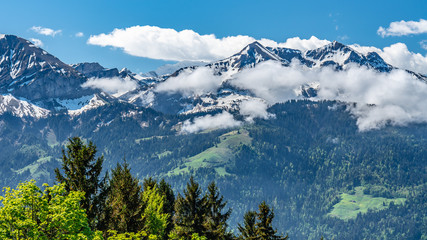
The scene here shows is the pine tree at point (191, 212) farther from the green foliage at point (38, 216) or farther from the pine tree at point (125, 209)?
the green foliage at point (38, 216)

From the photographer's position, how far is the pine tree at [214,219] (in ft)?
189

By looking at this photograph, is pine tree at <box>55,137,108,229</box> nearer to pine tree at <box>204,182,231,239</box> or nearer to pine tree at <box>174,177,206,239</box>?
pine tree at <box>174,177,206,239</box>

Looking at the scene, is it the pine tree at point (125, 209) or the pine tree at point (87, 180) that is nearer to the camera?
the pine tree at point (87, 180)

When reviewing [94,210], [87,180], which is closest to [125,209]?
[94,210]

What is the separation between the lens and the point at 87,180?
138ft

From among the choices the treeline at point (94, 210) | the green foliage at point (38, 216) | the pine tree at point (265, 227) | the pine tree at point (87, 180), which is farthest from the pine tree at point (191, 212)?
the green foliage at point (38, 216)

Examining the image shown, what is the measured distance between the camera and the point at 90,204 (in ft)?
137

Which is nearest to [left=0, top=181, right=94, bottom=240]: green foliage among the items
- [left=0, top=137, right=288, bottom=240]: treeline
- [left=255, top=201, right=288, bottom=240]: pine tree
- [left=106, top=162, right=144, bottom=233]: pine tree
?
[left=0, top=137, right=288, bottom=240]: treeline

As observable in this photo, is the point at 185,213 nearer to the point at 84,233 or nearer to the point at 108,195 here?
the point at 108,195

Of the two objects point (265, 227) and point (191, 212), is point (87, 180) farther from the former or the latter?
point (265, 227)

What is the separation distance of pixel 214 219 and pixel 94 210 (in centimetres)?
2282

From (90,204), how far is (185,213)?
19.7 meters

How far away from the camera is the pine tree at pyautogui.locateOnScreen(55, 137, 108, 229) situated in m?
41.7

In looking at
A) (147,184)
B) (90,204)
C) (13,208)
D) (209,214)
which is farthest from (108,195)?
(147,184)
